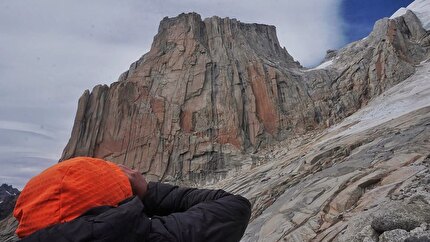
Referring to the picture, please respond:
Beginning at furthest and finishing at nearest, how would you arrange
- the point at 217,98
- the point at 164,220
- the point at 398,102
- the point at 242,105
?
the point at 217,98 < the point at 242,105 < the point at 398,102 < the point at 164,220

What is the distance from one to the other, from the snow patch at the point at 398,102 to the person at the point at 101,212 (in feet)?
75.8

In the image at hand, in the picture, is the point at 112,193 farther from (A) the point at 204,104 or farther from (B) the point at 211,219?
(A) the point at 204,104

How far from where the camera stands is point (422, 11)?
50844 millimetres

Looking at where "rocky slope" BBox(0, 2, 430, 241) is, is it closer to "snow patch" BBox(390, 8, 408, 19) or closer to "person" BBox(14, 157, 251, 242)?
"snow patch" BBox(390, 8, 408, 19)

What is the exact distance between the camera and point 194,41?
48.2 meters

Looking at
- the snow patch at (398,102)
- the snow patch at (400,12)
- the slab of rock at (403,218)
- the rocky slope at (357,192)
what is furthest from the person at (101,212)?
the snow patch at (400,12)

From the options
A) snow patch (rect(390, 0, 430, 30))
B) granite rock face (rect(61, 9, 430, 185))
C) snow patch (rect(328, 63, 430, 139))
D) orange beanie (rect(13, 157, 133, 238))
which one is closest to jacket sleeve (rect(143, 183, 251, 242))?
orange beanie (rect(13, 157, 133, 238))

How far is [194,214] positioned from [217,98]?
138 ft

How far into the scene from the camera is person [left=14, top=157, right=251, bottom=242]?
4.24ft

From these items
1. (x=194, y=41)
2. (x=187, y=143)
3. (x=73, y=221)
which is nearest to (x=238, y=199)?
(x=73, y=221)

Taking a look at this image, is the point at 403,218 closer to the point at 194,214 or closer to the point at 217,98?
the point at 194,214

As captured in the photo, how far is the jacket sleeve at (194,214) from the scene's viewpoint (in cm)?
147

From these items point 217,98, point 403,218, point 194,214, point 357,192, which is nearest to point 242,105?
point 217,98

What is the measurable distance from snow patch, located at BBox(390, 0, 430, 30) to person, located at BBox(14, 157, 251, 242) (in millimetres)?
51460
